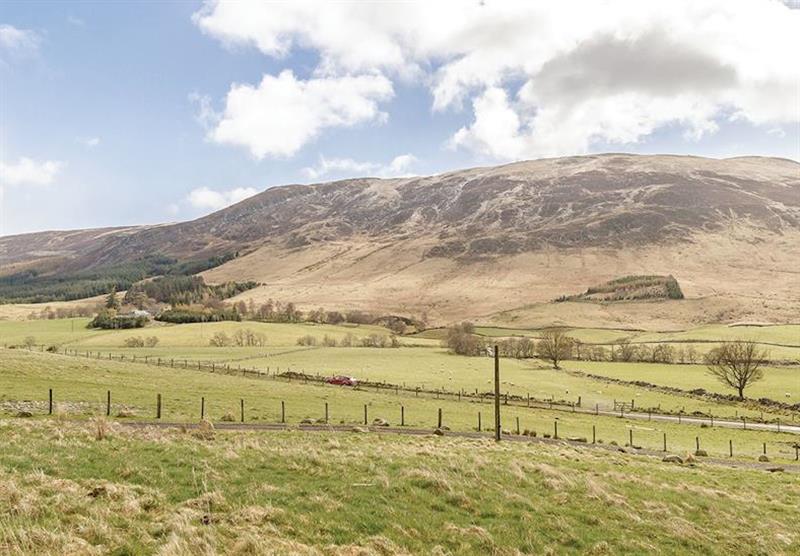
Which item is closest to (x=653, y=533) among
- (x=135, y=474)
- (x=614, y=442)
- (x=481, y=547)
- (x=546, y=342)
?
(x=481, y=547)

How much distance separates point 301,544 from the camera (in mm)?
12664

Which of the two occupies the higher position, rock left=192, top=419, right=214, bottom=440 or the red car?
rock left=192, top=419, right=214, bottom=440

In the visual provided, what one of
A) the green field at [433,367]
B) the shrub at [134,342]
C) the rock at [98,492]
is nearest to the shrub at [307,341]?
the green field at [433,367]

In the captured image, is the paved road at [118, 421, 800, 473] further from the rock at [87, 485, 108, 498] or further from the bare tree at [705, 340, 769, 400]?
the bare tree at [705, 340, 769, 400]

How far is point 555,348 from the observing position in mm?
124812

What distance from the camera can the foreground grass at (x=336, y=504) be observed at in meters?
12.6

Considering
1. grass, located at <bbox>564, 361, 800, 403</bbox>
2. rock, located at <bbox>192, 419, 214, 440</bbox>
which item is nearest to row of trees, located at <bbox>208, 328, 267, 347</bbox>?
grass, located at <bbox>564, 361, 800, 403</bbox>

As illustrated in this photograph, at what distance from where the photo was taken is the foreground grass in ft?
41.4

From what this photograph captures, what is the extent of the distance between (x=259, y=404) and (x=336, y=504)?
1470 inches

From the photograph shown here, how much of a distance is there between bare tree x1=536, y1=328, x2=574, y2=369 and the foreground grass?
10124 cm

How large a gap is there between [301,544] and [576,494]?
11.6m

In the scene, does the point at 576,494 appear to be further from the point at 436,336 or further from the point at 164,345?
the point at 436,336

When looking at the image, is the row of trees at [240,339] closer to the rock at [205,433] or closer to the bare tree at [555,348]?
the bare tree at [555,348]

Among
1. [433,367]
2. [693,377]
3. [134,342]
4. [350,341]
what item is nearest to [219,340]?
[134,342]
